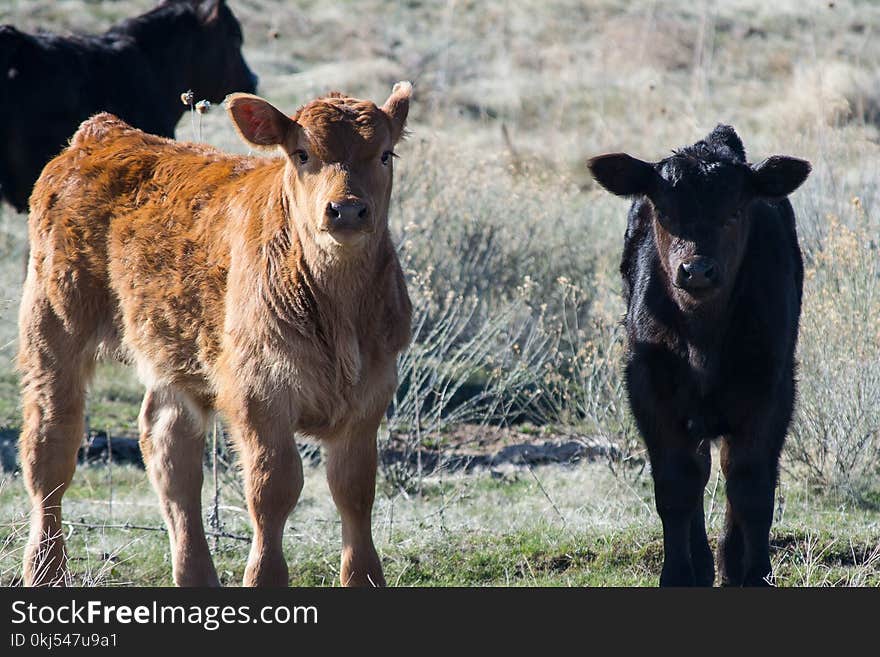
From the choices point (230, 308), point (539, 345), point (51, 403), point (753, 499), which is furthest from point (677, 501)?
point (539, 345)

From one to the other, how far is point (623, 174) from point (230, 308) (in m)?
1.89

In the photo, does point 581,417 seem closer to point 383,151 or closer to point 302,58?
point 383,151

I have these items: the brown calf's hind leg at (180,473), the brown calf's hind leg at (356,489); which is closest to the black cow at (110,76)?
the brown calf's hind leg at (180,473)

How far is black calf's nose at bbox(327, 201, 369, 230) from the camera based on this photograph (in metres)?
5.00

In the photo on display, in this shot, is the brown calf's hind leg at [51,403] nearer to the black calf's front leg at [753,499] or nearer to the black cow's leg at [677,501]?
the black cow's leg at [677,501]

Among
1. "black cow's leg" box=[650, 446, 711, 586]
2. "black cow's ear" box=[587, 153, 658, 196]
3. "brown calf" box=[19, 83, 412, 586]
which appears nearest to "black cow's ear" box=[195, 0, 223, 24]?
"brown calf" box=[19, 83, 412, 586]

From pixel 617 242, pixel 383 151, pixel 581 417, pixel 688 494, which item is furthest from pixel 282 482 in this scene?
pixel 617 242

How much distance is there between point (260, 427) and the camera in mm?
5355

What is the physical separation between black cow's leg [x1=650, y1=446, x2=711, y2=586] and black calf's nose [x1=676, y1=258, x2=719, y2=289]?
0.86m

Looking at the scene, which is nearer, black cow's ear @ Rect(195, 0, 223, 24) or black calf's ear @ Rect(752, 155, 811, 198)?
black calf's ear @ Rect(752, 155, 811, 198)

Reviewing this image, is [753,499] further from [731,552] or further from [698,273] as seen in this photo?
[698,273]

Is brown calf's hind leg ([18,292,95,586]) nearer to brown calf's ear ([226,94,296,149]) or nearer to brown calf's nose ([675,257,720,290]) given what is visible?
brown calf's ear ([226,94,296,149])

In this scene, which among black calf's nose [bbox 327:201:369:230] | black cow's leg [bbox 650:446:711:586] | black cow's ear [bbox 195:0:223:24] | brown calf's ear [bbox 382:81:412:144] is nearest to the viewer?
black calf's nose [bbox 327:201:369:230]

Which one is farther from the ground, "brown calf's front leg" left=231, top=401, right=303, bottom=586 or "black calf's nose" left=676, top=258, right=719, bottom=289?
"black calf's nose" left=676, top=258, right=719, bottom=289
